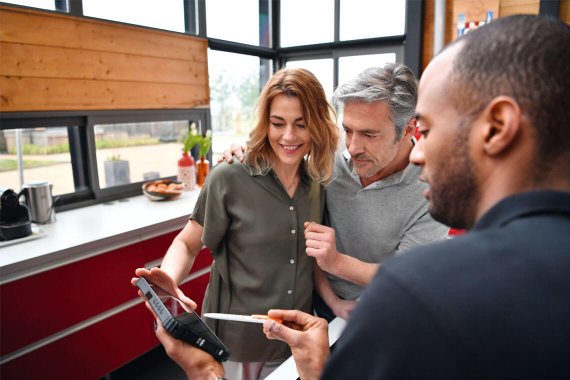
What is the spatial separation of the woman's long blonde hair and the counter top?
110 centimetres

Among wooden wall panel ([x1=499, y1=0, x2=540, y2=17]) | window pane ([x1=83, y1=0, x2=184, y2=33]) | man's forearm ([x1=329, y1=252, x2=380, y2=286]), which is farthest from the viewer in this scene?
wooden wall panel ([x1=499, y1=0, x2=540, y2=17])

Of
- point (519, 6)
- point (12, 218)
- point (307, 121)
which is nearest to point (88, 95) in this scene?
point (12, 218)

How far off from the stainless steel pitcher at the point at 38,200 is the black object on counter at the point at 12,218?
0.55ft

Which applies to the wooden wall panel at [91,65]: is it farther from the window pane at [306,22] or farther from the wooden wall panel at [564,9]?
the wooden wall panel at [564,9]

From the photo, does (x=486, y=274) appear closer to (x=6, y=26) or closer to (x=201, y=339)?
(x=201, y=339)

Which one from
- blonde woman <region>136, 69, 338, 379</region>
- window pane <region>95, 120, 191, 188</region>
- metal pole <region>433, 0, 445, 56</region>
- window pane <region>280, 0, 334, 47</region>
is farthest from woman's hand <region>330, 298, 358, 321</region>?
window pane <region>280, 0, 334, 47</region>

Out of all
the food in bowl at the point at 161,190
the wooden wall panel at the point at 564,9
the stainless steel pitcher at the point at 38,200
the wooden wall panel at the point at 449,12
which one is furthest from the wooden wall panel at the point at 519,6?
the stainless steel pitcher at the point at 38,200

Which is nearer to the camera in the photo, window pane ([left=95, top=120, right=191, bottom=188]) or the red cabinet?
the red cabinet

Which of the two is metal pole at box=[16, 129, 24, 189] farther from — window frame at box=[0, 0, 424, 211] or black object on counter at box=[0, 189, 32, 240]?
black object on counter at box=[0, 189, 32, 240]

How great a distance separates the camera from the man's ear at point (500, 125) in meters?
0.52

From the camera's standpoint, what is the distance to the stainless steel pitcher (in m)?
2.27

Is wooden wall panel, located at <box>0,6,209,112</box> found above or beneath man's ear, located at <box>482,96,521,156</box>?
above

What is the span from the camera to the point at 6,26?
2.23 meters

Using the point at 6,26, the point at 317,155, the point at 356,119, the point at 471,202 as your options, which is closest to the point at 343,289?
the point at 317,155
